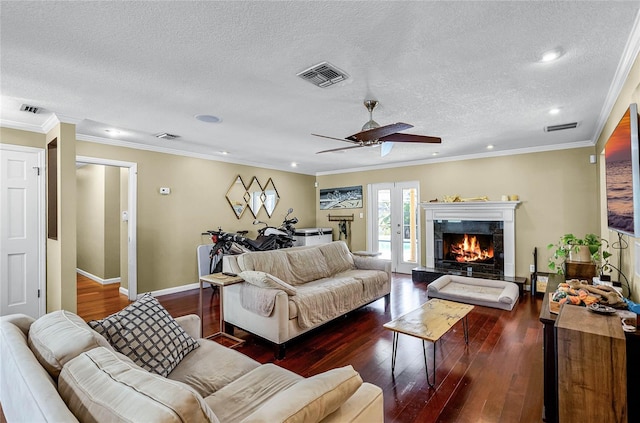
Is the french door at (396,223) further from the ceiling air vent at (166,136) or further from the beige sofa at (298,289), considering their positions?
the ceiling air vent at (166,136)

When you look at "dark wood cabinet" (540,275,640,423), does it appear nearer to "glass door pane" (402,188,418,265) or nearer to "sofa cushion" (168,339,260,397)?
"sofa cushion" (168,339,260,397)

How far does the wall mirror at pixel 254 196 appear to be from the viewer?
6.50 m

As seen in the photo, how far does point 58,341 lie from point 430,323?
250 centimetres

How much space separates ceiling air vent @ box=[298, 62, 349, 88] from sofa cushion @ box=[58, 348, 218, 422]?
218 centimetres

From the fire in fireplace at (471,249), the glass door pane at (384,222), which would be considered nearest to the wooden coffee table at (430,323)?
the fire in fireplace at (471,249)

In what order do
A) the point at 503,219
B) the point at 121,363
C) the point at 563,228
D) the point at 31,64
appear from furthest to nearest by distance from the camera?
the point at 503,219 < the point at 563,228 < the point at 31,64 < the point at 121,363

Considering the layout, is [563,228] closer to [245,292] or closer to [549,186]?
[549,186]

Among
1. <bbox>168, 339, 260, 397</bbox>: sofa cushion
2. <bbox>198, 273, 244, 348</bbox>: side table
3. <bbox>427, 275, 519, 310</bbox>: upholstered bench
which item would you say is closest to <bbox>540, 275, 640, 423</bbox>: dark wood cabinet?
<bbox>168, 339, 260, 397</bbox>: sofa cushion

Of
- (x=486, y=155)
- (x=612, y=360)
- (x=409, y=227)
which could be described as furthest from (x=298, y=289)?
(x=486, y=155)

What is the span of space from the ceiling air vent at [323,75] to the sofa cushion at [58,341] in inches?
84.6

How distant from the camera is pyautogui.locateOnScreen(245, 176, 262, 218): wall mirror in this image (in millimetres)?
6500

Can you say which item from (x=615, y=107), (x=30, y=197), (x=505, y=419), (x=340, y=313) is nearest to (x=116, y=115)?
(x=30, y=197)

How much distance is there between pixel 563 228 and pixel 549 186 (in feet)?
2.36

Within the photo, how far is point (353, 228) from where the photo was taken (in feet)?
24.8
